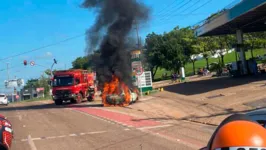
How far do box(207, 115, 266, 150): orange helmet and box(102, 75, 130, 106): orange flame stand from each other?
21.9m

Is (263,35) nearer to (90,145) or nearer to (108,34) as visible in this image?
(108,34)

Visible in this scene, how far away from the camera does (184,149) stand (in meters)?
8.34

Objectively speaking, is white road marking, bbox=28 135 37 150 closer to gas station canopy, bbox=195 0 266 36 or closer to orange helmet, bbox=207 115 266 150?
orange helmet, bbox=207 115 266 150

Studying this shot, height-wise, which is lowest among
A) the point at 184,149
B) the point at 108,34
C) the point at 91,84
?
the point at 184,149

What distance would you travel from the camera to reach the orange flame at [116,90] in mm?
24062

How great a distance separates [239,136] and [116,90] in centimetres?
2351

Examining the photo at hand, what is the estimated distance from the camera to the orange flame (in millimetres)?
24062

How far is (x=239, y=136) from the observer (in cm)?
202

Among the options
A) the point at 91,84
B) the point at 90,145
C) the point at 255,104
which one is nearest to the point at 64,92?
the point at 91,84

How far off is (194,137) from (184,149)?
1.68 metres

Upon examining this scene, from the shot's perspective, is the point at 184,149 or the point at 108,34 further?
the point at 108,34

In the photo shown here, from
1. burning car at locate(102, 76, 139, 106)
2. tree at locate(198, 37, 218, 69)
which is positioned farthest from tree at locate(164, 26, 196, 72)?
burning car at locate(102, 76, 139, 106)

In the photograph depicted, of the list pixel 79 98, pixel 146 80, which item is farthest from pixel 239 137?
pixel 79 98

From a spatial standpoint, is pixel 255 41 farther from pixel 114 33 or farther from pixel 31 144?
pixel 31 144
